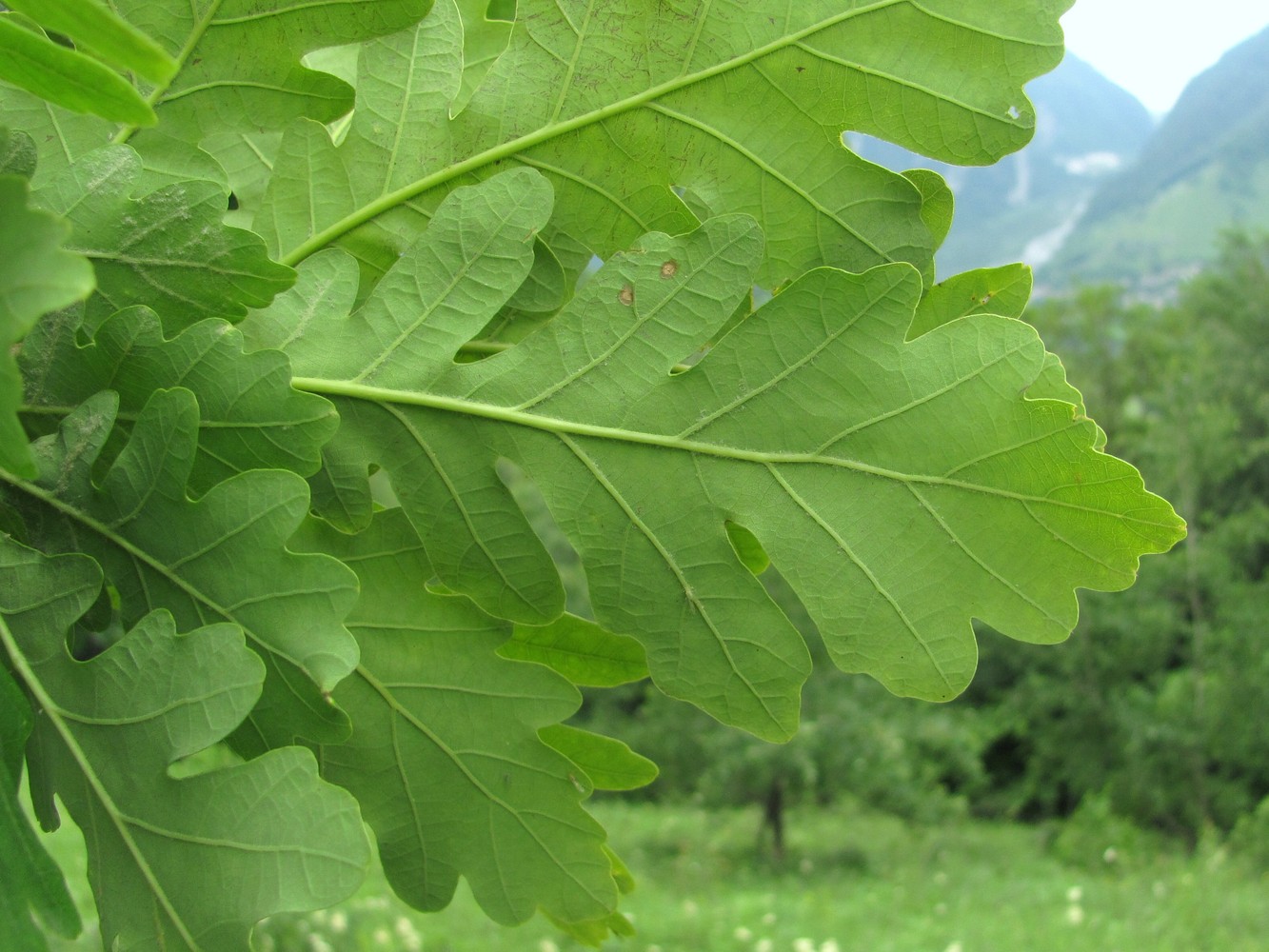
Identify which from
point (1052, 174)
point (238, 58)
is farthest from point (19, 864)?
point (1052, 174)

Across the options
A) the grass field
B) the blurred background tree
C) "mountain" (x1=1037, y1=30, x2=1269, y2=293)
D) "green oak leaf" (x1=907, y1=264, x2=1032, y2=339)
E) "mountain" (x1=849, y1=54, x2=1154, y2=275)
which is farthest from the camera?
"mountain" (x1=849, y1=54, x2=1154, y2=275)

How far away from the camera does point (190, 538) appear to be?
49 centimetres

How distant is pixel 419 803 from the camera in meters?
0.62

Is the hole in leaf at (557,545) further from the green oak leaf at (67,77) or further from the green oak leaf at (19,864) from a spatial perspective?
the green oak leaf at (67,77)

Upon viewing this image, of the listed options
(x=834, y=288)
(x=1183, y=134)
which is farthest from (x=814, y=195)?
(x=1183, y=134)

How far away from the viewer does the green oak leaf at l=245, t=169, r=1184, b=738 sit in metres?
0.53

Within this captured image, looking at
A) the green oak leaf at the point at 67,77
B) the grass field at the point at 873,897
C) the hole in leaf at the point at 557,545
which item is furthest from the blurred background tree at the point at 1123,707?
the green oak leaf at the point at 67,77

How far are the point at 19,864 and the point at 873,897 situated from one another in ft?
27.8

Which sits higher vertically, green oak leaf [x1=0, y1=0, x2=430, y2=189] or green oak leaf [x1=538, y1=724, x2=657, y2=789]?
green oak leaf [x1=0, y1=0, x2=430, y2=189]

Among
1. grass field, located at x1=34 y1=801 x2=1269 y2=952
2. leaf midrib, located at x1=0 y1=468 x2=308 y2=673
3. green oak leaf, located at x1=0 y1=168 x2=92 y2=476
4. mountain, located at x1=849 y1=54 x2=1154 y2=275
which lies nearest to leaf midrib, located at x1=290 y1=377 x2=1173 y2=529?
leaf midrib, located at x1=0 y1=468 x2=308 y2=673

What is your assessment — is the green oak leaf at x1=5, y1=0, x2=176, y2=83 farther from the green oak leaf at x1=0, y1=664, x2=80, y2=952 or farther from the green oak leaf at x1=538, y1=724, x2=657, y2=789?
the green oak leaf at x1=538, y1=724, x2=657, y2=789

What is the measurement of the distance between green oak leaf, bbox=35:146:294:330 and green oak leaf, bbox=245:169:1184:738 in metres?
0.04

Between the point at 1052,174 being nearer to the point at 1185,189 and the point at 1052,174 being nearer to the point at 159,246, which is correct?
the point at 1185,189

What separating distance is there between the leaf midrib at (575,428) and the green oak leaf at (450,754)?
0.23 ft
